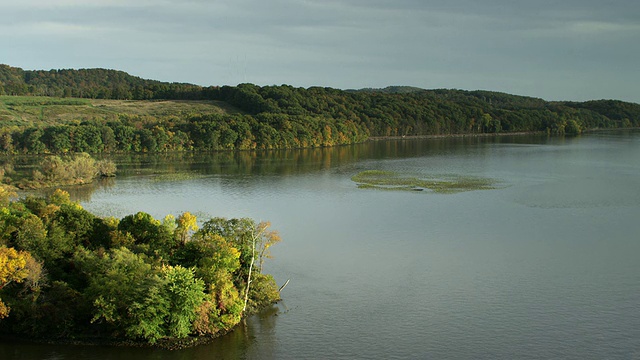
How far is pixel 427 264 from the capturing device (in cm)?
3469

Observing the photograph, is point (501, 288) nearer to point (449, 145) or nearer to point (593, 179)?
point (593, 179)

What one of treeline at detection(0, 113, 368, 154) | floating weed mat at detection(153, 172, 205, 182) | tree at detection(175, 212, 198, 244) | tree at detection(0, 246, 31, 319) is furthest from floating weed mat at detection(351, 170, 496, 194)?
tree at detection(0, 246, 31, 319)

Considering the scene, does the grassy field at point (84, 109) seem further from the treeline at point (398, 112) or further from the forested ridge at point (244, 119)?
the treeline at point (398, 112)

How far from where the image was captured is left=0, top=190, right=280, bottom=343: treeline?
77.6 ft

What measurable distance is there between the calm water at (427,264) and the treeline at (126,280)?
0.96 meters

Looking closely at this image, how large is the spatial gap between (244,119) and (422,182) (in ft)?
172

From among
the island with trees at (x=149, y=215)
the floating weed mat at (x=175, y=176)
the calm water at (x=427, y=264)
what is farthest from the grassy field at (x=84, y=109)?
the calm water at (x=427, y=264)

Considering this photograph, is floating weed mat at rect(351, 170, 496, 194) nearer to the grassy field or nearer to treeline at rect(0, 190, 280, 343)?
treeline at rect(0, 190, 280, 343)

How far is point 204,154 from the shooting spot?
96.4m

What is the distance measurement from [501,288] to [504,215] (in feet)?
57.9

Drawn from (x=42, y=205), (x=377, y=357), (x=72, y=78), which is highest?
(x=72, y=78)

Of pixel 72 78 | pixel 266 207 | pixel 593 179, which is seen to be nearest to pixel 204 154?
pixel 266 207

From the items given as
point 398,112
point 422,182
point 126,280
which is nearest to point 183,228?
point 126,280

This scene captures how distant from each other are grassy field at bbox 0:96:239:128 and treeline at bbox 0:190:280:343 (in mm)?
80796
